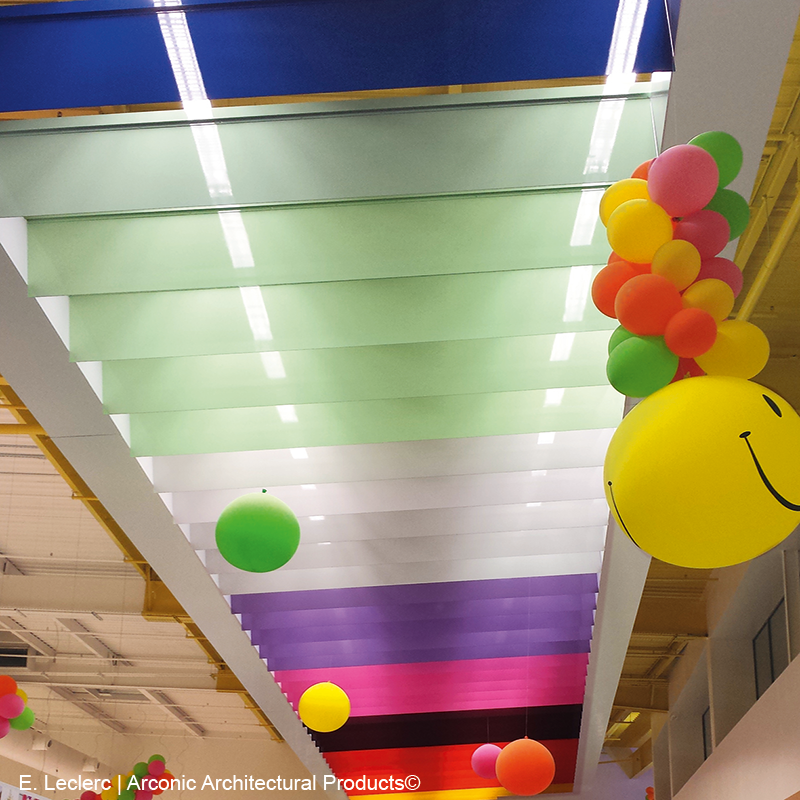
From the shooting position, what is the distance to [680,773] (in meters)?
9.78

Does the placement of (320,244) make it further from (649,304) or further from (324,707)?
(324,707)

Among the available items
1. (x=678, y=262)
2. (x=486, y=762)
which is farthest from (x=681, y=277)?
(x=486, y=762)

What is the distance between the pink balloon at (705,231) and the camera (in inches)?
70.5

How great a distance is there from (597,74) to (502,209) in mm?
739

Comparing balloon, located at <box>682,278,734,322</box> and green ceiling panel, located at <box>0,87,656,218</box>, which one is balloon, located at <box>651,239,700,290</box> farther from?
green ceiling panel, located at <box>0,87,656,218</box>

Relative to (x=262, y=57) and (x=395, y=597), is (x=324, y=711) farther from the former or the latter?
(x=262, y=57)

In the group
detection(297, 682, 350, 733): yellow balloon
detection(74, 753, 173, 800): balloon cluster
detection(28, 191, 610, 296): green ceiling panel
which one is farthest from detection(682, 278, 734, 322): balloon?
detection(74, 753, 173, 800): balloon cluster

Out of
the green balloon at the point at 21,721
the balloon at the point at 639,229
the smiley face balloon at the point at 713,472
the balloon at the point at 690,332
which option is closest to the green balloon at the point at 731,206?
the balloon at the point at 639,229

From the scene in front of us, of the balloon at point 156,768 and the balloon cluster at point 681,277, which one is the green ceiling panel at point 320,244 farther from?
the balloon at point 156,768

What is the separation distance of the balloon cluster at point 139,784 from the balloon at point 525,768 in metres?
3.71

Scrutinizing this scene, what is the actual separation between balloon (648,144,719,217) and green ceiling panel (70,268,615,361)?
1488mm

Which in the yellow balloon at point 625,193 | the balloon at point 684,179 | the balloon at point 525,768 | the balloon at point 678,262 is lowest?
the balloon at point 525,768

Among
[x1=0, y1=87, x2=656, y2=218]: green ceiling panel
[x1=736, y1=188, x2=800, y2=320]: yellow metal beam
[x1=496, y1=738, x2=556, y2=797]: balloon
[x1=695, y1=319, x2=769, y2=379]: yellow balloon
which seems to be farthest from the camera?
[x1=496, y1=738, x2=556, y2=797]: balloon

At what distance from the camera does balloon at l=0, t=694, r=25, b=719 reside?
4.98 meters
